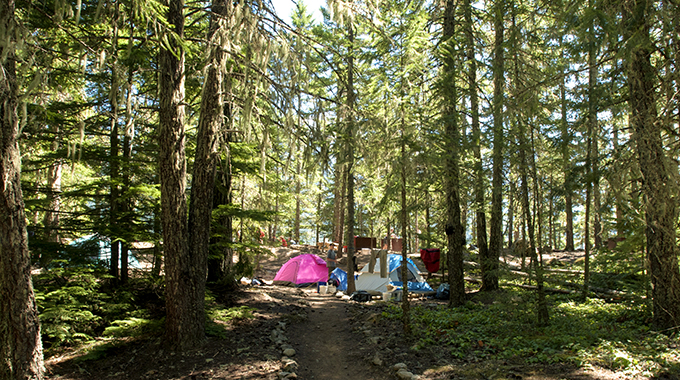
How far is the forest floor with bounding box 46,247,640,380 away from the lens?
5219mm

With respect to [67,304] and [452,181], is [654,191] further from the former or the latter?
[67,304]

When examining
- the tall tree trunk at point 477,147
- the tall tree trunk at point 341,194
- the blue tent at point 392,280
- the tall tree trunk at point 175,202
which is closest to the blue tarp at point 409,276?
the blue tent at point 392,280

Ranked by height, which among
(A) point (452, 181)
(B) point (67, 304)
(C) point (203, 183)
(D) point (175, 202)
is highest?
(A) point (452, 181)

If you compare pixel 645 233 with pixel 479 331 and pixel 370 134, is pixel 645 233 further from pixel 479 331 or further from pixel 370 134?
pixel 370 134

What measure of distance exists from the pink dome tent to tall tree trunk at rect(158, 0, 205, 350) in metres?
9.55

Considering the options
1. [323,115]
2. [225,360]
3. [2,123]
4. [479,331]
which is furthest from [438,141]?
[2,123]

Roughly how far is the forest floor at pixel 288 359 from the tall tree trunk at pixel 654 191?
6.96 feet

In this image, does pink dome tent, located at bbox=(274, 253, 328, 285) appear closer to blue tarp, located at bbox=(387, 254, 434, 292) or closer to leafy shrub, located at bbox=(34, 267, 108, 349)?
blue tarp, located at bbox=(387, 254, 434, 292)

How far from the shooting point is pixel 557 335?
6.05 meters

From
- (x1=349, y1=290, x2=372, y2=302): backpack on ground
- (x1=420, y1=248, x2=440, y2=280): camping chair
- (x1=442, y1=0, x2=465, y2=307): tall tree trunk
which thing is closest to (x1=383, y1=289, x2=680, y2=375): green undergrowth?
(x1=442, y1=0, x2=465, y2=307): tall tree trunk

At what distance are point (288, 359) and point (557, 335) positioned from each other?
434 cm

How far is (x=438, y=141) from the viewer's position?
7.88 m

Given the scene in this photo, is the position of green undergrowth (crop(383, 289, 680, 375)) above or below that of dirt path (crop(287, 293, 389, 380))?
→ above

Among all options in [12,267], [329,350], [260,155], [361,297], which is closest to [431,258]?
[361,297]
